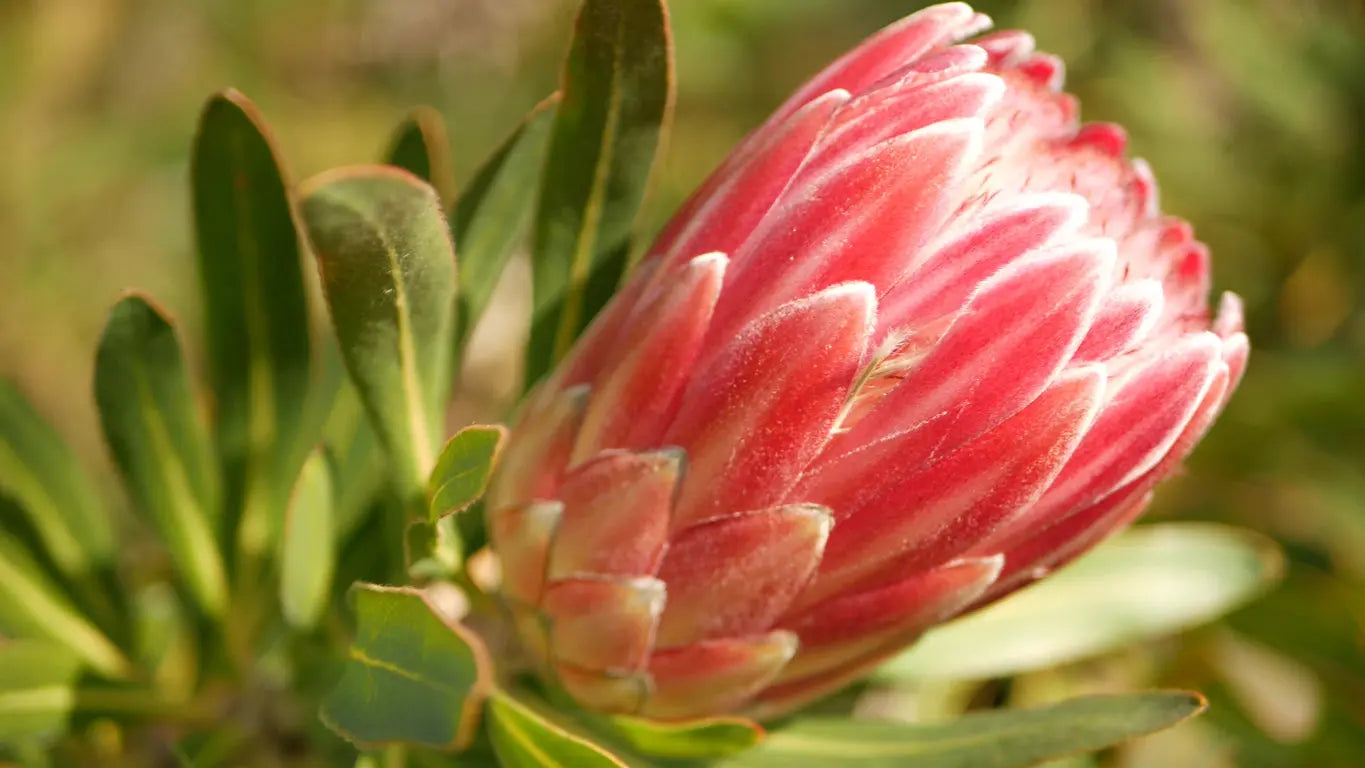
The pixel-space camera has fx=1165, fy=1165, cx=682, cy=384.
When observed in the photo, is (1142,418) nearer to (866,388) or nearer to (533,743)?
(866,388)

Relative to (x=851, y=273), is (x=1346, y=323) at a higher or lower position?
lower

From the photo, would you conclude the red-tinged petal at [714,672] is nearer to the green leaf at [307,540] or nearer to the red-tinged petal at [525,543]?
the red-tinged petal at [525,543]

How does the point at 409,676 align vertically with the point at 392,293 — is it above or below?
below

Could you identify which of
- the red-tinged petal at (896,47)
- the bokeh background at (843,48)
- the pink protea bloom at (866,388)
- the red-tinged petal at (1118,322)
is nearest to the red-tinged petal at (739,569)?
the pink protea bloom at (866,388)

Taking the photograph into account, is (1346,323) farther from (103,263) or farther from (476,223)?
(103,263)

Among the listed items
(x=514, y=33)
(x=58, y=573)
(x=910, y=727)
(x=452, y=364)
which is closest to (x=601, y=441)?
(x=452, y=364)

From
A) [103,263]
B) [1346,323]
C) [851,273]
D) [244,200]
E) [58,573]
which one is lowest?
[103,263]

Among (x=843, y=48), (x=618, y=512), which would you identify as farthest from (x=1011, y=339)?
(x=843, y=48)
